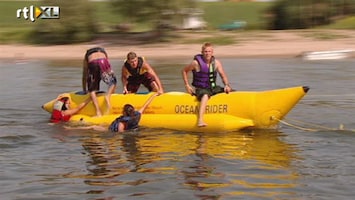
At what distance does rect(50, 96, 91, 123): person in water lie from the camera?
465 inches

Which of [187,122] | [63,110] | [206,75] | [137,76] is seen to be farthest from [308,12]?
[187,122]

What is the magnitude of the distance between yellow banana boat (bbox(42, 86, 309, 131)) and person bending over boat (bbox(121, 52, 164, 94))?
414mm

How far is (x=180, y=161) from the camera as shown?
8766mm

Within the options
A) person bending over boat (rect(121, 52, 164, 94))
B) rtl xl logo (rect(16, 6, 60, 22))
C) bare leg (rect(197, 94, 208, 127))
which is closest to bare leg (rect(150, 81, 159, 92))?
person bending over boat (rect(121, 52, 164, 94))

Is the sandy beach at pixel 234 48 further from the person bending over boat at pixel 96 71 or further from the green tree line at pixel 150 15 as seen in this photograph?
the person bending over boat at pixel 96 71

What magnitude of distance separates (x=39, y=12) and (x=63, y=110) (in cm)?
2641

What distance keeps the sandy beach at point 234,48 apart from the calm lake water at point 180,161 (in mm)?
15735

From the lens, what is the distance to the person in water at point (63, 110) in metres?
11.8

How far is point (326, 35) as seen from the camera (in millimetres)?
32656

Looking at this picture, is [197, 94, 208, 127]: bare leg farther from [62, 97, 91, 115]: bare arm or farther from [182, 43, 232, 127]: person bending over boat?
[62, 97, 91, 115]: bare arm

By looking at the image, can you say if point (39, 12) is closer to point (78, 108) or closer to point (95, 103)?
point (78, 108)

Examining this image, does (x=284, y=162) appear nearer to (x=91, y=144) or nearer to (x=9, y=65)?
(x=91, y=144)

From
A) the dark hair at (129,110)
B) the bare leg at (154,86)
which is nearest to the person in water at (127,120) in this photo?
the dark hair at (129,110)

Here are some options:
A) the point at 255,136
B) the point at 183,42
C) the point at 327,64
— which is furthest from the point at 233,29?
the point at 255,136
